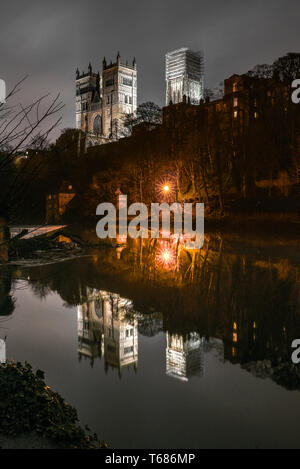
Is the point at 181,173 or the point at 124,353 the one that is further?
the point at 181,173

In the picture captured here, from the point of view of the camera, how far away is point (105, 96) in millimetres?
153625

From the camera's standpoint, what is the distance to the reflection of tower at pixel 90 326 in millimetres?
5066

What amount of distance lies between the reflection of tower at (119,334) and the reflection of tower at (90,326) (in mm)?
106

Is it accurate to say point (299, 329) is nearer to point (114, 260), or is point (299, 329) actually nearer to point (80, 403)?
point (80, 403)

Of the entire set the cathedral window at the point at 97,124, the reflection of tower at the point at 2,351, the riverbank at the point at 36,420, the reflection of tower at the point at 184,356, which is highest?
the cathedral window at the point at 97,124

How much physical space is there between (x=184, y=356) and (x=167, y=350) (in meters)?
0.31

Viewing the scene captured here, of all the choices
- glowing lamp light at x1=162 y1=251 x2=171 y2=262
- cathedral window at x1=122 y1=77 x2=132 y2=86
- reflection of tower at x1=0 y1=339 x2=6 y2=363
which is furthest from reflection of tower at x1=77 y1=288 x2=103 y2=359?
cathedral window at x1=122 y1=77 x2=132 y2=86

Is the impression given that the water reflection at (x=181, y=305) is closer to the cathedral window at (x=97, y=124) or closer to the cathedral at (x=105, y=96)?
the cathedral at (x=105, y=96)

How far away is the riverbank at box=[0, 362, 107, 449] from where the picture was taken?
2.76 meters

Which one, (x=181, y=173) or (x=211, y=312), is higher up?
(x=181, y=173)

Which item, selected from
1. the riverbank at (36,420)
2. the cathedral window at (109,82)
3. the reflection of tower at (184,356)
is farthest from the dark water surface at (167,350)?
the cathedral window at (109,82)

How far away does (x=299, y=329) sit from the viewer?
5664mm

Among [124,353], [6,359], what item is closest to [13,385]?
[6,359]
